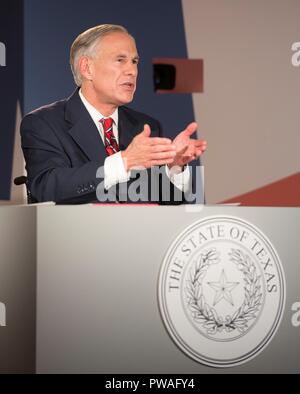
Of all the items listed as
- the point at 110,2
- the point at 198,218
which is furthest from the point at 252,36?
the point at 198,218

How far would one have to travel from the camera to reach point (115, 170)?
2.50 metres

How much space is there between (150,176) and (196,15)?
1572mm

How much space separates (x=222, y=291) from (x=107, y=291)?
0.34 meters

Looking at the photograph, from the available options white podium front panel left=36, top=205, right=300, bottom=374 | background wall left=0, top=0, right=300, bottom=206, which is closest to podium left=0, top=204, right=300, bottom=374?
white podium front panel left=36, top=205, right=300, bottom=374

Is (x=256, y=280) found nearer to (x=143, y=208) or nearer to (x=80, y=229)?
(x=143, y=208)

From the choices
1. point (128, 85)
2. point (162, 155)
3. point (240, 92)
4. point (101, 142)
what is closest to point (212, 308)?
point (162, 155)

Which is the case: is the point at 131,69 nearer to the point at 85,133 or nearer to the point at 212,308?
the point at 85,133

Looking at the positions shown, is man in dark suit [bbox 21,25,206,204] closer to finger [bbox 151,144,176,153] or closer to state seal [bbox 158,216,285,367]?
finger [bbox 151,144,176,153]

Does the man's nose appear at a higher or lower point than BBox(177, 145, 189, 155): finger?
higher

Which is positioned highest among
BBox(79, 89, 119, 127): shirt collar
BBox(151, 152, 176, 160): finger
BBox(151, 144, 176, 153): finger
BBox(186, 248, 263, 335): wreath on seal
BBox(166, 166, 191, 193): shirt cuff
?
BBox(79, 89, 119, 127): shirt collar

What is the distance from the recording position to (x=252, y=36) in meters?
4.25

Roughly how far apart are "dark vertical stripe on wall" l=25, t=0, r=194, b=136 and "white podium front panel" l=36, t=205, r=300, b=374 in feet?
5.70

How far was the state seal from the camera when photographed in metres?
2.14

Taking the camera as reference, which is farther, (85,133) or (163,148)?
(85,133)
